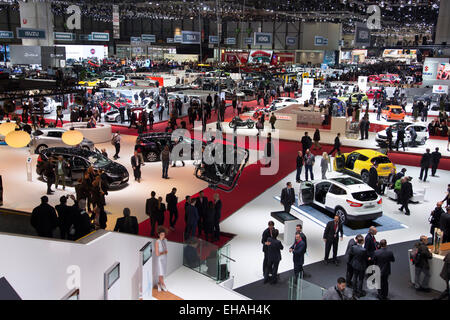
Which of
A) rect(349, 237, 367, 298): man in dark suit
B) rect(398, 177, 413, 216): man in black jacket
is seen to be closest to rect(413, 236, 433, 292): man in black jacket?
rect(349, 237, 367, 298): man in dark suit

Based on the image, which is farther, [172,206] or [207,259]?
[172,206]

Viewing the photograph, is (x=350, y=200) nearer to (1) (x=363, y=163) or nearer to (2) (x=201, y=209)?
(2) (x=201, y=209)

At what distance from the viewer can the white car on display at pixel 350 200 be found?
12102 mm

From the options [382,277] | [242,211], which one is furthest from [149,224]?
[382,277]

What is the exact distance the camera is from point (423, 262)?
9.14 metres

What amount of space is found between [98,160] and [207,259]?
319 inches

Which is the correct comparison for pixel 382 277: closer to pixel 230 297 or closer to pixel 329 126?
pixel 230 297

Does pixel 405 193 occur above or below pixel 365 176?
above

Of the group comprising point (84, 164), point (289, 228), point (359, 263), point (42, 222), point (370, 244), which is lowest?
point (289, 228)

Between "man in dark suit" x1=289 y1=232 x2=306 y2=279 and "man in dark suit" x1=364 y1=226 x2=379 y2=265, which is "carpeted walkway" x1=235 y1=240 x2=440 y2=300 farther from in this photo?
"man in dark suit" x1=364 y1=226 x2=379 y2=265

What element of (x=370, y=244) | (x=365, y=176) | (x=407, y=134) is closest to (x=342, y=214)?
(x=370, y=244)

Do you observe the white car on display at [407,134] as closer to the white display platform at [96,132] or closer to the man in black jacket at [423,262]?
the man in black jacket at [423,262]

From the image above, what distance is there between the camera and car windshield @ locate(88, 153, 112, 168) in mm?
15586

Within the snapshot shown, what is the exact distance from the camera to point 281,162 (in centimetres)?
1988
